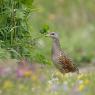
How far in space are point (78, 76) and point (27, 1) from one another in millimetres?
1411

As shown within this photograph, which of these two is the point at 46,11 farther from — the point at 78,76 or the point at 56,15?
the point at 78,76

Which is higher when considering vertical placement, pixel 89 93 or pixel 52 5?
pixel 52 5

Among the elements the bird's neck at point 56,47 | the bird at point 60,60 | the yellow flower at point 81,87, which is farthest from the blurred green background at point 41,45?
the bird's neck at point 56,47

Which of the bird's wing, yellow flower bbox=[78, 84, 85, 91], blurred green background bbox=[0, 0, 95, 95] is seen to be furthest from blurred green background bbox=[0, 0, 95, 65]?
yellow flower bbox=[78, 84, 85, 91]

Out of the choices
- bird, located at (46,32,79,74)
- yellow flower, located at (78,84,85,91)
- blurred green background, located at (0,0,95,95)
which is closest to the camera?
blurred green background, located at (0,0,95,95)

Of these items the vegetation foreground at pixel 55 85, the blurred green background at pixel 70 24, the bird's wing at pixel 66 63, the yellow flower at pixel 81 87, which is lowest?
the yellow flower at pixel 81 87

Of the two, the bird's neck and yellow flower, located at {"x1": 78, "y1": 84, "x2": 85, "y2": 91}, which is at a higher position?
the bird's neck

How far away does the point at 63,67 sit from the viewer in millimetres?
8727

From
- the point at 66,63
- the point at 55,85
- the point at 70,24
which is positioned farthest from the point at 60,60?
the point at 70,24

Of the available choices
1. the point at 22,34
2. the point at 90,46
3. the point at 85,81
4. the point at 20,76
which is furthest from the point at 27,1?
the point at 90,46

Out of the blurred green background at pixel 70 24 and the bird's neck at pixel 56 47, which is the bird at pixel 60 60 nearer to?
the bird's neck at pixel 56 47

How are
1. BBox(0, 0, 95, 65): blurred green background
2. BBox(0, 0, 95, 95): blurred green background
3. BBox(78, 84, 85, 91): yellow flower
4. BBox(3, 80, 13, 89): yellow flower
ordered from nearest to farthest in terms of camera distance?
BBox(0, 0, 95, 95): blurred green background → BBox(78, 84, 85, 91): yellow flower → BBox(3, 80, 13, 89): yellow flower → BBox(0, 0, 95, 65): blurred green background

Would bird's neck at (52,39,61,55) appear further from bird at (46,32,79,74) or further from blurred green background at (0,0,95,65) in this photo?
blurred green background at (0,0,95,65)

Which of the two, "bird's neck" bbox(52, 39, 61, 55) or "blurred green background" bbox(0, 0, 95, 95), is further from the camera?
"bird's neck" bbox(52, 39, 61, 55)
